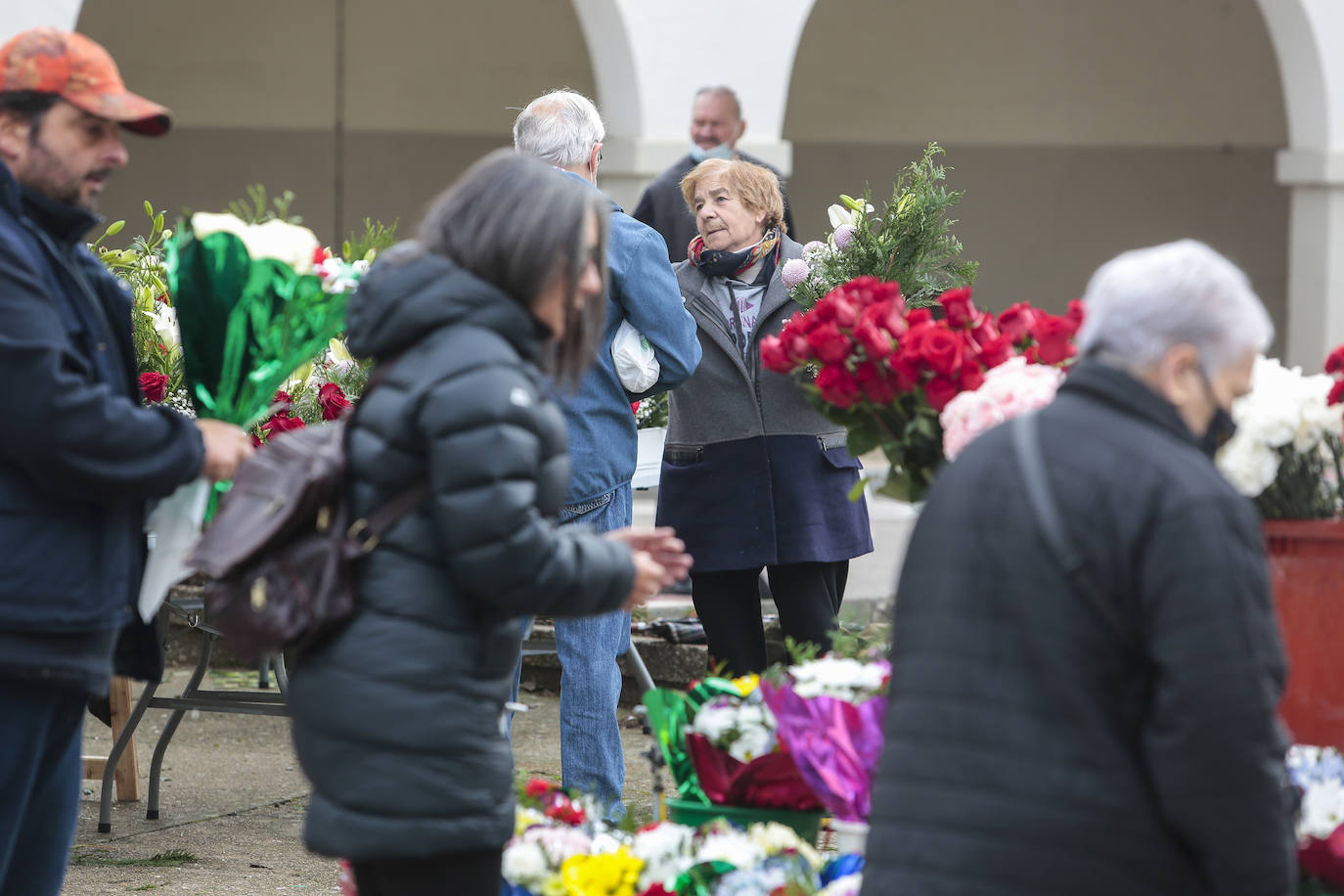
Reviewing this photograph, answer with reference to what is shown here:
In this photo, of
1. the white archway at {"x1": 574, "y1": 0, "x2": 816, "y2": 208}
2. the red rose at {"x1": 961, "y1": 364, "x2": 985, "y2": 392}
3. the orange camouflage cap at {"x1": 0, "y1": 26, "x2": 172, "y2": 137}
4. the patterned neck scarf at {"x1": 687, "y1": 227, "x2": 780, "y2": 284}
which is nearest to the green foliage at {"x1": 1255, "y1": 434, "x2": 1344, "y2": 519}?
the red rose at {"x1": 961, "y1": 364, "x2": 985, "y2": 392}

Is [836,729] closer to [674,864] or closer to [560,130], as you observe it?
[674,864]

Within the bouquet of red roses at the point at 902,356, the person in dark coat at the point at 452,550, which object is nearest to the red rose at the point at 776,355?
the bouquet of red roses at the point at 902,356

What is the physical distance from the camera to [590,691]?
386cm

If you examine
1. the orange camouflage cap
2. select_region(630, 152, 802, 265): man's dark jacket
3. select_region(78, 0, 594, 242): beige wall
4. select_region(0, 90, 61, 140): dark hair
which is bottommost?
select_region(0, 90, 61, 140): dark hair

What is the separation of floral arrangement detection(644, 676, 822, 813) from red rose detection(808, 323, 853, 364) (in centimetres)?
58

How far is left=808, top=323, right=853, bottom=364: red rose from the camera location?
2.77 m

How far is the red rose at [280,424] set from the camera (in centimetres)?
411

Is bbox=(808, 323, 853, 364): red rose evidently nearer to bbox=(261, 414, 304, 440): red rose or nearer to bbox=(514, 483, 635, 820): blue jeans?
bbox=(514, 483, 635, 820): blue jeans

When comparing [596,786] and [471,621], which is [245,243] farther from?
[596,786]

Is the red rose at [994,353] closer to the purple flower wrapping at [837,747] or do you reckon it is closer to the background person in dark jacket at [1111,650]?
the purple flower wrapping at [837,747]

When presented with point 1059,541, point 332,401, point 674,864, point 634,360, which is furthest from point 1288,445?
point 332,401

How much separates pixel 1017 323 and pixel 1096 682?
106 cm

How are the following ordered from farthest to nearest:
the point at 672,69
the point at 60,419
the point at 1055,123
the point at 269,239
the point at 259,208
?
the point at 1055,123, the point at 672,69, the point at 259,208, the point at 269,239, the point at 60,419

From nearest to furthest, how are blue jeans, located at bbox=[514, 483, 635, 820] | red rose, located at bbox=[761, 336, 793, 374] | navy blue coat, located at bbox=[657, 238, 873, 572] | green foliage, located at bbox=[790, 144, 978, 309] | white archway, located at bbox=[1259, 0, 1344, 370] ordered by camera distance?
1. red rose, located at bbox=[761, 336, 793, 374]
2. blue jeans, located at bbox=[514, 483, 635, 820]
3. green foliage, located at bbox=[790, 144, 978, 309]
4. navy blue coat, located at bbox=[657, 238, 873, 572]
5. white archway, located at bbox=[1259, 0, 1344, 370]
